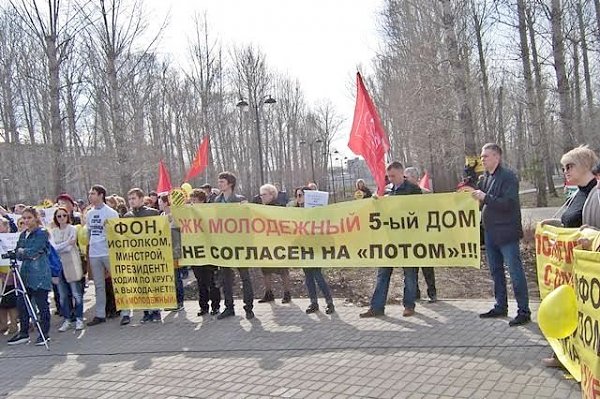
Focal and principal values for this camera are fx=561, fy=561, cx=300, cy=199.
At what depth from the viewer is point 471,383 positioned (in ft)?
15.6

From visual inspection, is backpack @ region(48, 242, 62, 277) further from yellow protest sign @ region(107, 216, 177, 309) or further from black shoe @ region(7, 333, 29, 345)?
black shoe @ region(7, 333, 29, 345)

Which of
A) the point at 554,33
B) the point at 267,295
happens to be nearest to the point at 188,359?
the point at 267,295

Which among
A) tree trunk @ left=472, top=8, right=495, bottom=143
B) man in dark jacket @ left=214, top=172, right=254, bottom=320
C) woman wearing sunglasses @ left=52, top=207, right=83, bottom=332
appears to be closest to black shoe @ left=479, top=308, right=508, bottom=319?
man in dark jacket @ left=214, top=172, right=254, bottom=320

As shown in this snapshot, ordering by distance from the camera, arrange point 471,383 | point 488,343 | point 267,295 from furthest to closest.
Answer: point 267,295 → point 488,343 → point 471,383

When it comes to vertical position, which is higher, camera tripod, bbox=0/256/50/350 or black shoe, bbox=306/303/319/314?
camera tripod, bbox=0/256/50/350

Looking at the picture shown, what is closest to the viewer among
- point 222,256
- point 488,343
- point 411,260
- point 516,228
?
point 488,343

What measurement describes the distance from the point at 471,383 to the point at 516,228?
202 centimetres

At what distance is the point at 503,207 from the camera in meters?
6.04

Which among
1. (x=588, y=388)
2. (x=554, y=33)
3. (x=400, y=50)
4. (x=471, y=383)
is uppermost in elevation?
(x=400, y=50)

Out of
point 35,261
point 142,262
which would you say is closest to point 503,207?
point 142,262

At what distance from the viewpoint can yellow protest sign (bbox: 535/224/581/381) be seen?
420 centimetres

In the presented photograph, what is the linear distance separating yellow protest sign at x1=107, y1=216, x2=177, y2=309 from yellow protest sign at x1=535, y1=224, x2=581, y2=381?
16.3 feet

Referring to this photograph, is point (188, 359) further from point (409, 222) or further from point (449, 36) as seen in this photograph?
point (449, 36)

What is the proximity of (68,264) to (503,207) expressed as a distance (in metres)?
5.97
